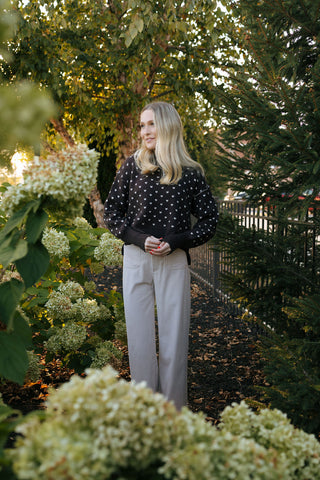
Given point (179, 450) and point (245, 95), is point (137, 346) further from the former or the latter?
point (179, 450)

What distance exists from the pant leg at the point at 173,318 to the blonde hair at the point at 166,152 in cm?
Result: 48

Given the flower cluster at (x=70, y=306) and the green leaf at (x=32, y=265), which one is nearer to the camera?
the green leaf at (x=32, y=265)

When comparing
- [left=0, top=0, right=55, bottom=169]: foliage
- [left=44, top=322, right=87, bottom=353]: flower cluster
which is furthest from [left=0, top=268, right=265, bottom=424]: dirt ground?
[left=0, top=0, right=55, bottom=169]: foliage

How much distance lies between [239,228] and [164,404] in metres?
2.51

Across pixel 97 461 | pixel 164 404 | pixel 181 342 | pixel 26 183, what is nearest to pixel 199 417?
pixel 164 404

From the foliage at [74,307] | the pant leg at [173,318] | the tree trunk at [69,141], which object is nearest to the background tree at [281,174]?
the pant leg at [173,318]

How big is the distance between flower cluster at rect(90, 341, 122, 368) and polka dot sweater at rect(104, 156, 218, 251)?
1.04m

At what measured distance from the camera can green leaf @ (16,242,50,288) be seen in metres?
1.42

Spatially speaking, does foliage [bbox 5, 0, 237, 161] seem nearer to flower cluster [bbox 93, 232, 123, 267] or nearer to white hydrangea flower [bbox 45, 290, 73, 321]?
flower cluster [bbox 93, 232, 123, 267]

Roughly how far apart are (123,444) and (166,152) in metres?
2.01

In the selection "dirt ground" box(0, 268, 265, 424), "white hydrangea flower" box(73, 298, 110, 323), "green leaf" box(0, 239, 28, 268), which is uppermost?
"green leaf" box(0, 239, 28, 268)

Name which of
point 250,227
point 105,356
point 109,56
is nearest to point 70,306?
point 105,356

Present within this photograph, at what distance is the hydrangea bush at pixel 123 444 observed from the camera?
792 millimetres

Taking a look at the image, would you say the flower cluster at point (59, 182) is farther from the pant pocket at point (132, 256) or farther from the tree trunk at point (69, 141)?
the tree trunk at point (69, 141)
